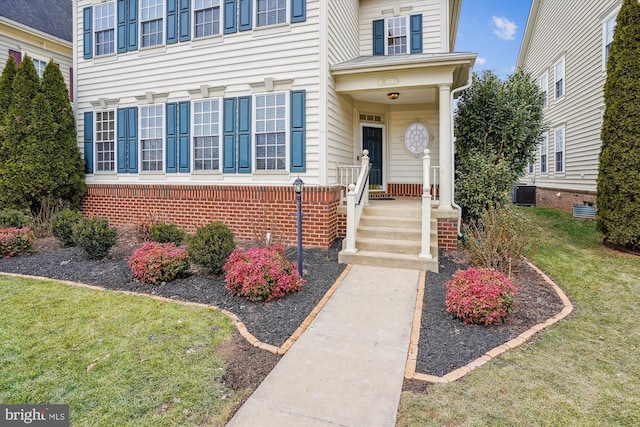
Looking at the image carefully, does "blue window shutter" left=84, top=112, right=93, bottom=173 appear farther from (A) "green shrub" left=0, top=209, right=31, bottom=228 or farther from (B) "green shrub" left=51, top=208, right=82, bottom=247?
(B) "green shrub" left=51, top=208, right=82, bottom=247

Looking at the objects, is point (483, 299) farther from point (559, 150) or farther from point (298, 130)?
point (559, 150)

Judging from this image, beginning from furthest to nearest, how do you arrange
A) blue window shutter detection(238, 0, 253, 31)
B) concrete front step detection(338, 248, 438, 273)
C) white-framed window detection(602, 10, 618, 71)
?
white-framed window detection(602, 10, 618, 71) < blue window shutter detection(238, 0, 253, 31) < concrete front step detection(338, 248, 438, 273)

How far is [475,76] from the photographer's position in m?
8.65

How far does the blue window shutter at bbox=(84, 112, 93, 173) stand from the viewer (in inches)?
389

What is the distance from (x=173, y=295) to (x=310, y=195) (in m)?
3.57

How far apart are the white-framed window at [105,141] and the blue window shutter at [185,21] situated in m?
2.95

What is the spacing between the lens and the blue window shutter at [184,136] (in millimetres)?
8734

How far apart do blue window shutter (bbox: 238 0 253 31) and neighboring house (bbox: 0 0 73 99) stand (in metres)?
9.08

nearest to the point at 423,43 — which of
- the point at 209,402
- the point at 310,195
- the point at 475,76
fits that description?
the point at 475,76

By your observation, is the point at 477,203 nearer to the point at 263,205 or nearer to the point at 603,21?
the point at 263,205

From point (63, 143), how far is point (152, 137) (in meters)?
2.51

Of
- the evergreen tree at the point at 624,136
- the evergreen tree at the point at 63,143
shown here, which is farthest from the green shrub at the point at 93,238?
the evergreen tree at the point at 624,136

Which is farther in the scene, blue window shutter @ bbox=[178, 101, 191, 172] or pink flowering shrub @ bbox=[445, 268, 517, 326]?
blue window shutter @ bbox=[178, 101, 191, 172]

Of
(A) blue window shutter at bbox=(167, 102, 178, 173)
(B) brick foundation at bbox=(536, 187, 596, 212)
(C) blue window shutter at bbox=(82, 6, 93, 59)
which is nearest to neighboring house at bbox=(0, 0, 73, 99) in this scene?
(C) blue window shutter at bbox=(82, 6, 93, 59)
